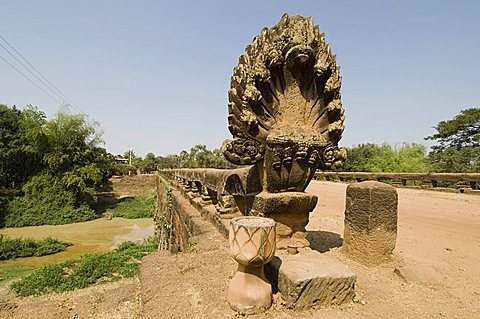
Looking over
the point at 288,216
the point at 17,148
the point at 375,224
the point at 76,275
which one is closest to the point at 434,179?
the point at 375,224

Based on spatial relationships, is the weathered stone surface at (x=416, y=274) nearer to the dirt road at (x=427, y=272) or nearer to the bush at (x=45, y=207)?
the dirt road at (x=427, y=272)

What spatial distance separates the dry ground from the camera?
5.64 feet

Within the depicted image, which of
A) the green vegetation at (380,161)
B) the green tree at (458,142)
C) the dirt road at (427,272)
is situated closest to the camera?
the dirt road at (427,272)

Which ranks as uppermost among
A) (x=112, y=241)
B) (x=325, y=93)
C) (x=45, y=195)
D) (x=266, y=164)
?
(x=325, y=93)

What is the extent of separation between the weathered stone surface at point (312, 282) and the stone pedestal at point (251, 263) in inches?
5.6

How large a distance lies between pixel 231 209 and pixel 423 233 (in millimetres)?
3163

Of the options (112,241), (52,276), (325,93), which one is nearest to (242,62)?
(325,93)

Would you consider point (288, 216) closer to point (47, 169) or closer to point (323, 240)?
point (323, 240)

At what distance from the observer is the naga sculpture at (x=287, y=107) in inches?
89.1

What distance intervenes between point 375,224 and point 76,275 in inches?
344

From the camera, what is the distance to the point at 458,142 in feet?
78.3

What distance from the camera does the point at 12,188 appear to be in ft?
75.5

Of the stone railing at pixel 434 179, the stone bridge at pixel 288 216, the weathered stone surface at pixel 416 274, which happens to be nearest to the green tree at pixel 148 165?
the stone railing at pixel 434 179

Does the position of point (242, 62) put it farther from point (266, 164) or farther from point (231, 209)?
point (231, 209)
